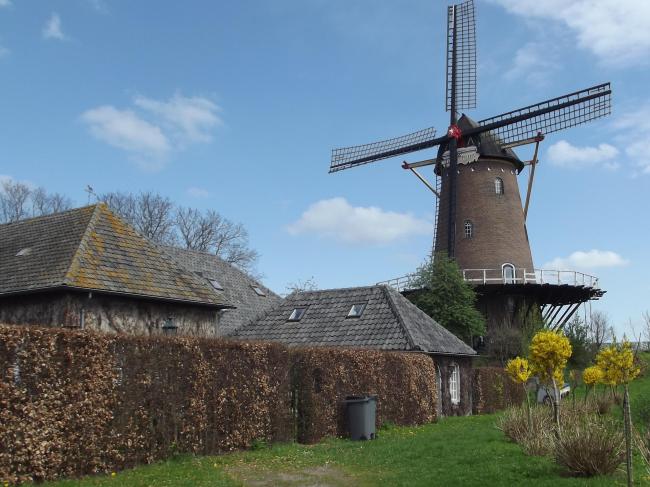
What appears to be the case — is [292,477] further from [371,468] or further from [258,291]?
[258,291]

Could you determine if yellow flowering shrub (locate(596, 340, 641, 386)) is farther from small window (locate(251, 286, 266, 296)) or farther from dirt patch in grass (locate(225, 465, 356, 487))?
small window (locate(251, 286, 266, 296))

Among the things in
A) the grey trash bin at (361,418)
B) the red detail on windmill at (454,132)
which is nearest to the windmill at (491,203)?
the red detail on windmill at (454,132)

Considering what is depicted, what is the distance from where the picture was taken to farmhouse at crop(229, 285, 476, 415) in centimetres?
2148

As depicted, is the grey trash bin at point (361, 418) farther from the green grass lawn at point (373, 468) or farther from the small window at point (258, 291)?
the small window at point (258, 291)

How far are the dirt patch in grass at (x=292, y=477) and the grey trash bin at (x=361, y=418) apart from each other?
4497 mm

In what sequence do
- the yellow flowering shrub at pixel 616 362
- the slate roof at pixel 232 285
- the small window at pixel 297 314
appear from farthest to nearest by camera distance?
the slate roof at pixel 232 285
the small window at pixel 297 314
the yellow flowering shrub at pixel 616 362

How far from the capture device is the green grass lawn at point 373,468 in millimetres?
9492

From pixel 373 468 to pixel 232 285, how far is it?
Answer: 19510 millimetres

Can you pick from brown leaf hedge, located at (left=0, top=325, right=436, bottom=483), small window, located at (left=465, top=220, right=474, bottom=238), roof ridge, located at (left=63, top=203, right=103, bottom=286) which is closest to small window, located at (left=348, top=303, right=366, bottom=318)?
brown leaf hedge, located at (left=0, top=325, right=436, bottom=483)

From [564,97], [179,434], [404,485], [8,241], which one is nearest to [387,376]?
[179,434]

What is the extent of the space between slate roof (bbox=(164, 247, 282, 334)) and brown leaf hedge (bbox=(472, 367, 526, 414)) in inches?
336

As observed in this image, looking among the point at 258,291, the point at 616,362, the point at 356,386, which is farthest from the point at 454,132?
the point at 616,362

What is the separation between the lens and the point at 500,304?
3838 centimetres

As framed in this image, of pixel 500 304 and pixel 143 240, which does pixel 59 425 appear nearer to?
pixel 143 240
